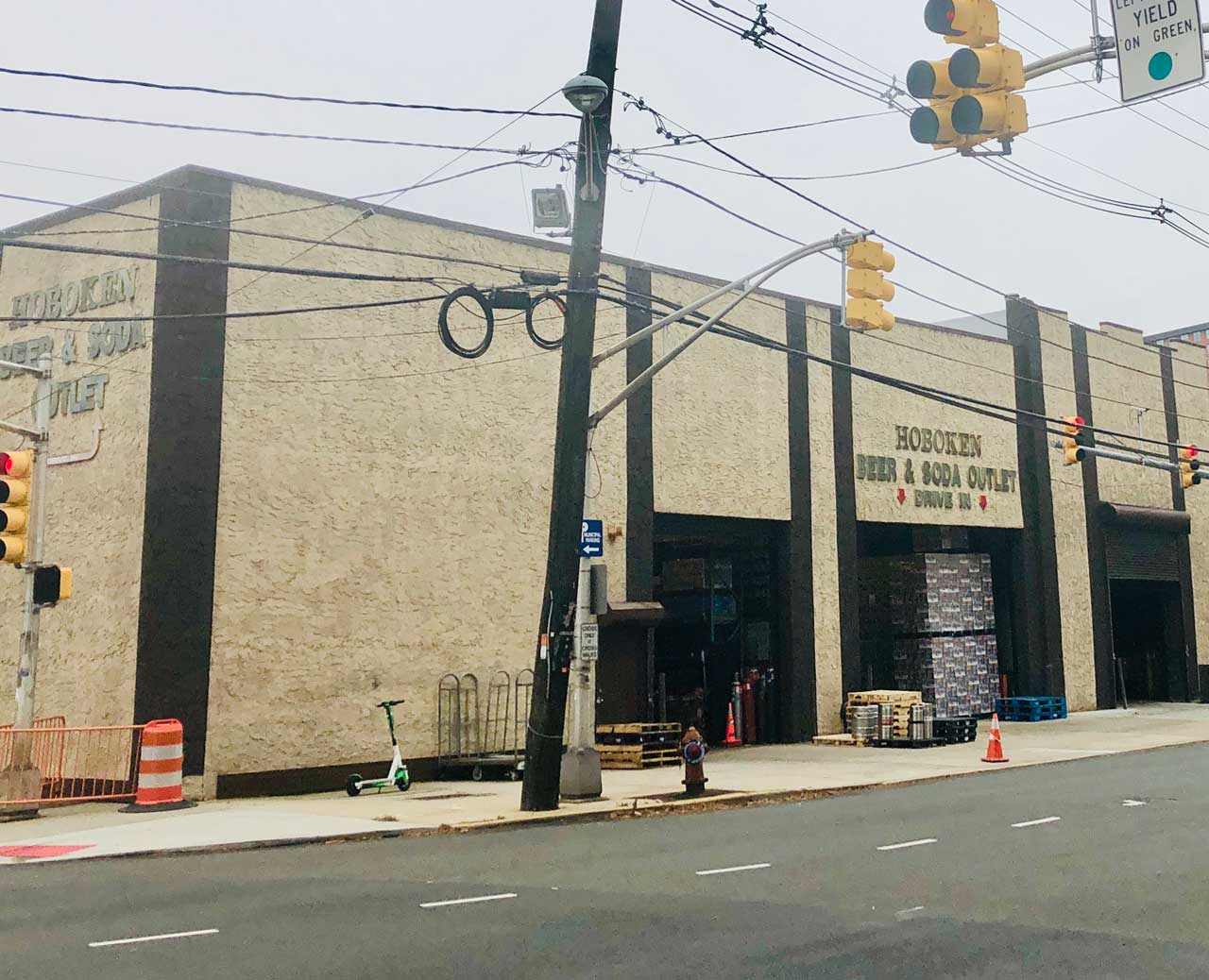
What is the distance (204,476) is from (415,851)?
8200mm

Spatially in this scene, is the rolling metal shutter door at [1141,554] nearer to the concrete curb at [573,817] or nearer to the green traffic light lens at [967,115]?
the concrete curb at [573,817]

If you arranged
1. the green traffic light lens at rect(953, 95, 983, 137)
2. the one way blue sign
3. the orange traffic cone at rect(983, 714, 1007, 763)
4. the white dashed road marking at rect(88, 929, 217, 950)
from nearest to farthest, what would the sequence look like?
the white dashed road marking at rect(88, 929, 217, 950) < the green traffic light lens at rect(953, 95, 983, 137) < the one way blue sign < the orange traffic cone at rect(983, 714, 1007, 763)

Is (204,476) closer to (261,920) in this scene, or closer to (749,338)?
(749,338)

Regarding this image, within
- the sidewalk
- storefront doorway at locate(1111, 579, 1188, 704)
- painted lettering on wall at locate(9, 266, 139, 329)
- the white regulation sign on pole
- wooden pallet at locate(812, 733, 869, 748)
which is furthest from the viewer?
storefront doorway at locate(1111, 579, 1188, 704)

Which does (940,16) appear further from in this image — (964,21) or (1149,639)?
(1149,639)

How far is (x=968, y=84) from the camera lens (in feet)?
29.9

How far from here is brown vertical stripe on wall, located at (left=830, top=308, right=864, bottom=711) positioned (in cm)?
2867

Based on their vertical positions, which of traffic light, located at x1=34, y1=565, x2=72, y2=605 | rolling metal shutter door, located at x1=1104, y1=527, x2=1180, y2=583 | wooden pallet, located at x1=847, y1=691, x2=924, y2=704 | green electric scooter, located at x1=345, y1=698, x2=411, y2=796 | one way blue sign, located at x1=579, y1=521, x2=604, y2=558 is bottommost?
green electric scooter, located at x1=345, y1=698, x2=411, y2=796

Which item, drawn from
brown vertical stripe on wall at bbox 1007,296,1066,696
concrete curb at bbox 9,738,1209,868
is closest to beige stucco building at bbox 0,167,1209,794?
brown vertical stripe on wall at bbox 1007,296,1066,696

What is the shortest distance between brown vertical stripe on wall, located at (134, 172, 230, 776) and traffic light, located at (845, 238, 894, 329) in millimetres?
9741

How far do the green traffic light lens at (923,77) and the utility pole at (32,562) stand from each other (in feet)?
38.2

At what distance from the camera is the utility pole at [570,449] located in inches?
637

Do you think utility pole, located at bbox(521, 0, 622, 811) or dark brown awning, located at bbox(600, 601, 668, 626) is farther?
dark brown awning, located at bbox(600, 601, 668, 626)

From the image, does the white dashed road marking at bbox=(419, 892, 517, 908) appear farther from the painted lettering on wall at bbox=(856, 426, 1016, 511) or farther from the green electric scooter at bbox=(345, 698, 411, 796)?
the painted lettering on wall at bbox=(856, 426, 1016, 511)
